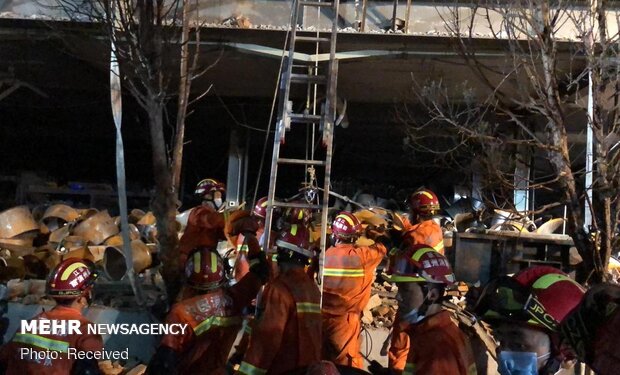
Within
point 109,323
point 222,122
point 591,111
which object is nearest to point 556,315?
point 591,111

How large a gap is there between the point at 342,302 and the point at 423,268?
2.24m

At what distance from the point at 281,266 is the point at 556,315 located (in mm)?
1987

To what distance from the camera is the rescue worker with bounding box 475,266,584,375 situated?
3207 mm

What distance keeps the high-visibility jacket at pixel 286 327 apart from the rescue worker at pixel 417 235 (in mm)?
1492

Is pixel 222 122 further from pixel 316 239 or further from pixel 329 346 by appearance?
pixel 329 346

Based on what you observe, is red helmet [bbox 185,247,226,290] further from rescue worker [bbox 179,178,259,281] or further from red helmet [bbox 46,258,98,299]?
rescue worker [bbox 179,178,259,281]

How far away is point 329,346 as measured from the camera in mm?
5875

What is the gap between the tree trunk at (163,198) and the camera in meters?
4.84

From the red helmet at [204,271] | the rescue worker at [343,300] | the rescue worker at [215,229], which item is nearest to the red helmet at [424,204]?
the rescue worker at [343,300]

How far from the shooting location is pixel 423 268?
3.72 meters

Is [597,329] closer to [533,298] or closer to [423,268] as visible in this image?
[533,298]

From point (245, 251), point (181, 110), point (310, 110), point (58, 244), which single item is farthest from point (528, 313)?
point (58, 244)

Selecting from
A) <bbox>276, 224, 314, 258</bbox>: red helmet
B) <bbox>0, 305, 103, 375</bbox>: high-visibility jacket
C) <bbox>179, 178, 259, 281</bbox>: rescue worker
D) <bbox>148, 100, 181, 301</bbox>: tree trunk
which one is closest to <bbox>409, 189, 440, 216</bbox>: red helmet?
<bbox>179, 178, 259, 281</bbox>: rescue worker

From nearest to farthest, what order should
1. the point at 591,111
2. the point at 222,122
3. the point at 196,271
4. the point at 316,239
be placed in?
1. the point at 196,271
2. the point at 591,111
3. the point at 316,239
4. the point at 222,122
